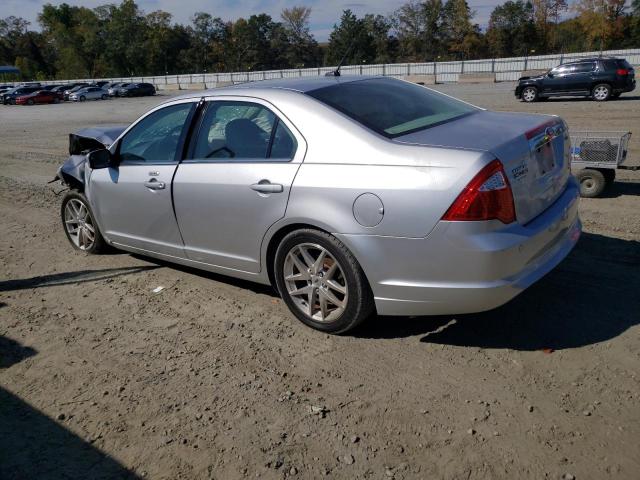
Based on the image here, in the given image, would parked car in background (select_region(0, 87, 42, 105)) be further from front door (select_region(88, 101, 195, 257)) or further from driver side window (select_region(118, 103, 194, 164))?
driver side window (select_region(118, 103, 194, 164))

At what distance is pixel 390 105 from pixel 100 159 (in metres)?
2.59

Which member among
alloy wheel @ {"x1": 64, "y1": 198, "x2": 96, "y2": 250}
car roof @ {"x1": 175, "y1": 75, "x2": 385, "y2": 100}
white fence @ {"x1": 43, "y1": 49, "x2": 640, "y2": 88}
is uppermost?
white fence @ {"x1": 43, "y1": 49, "x2": 640, "y2": 88}

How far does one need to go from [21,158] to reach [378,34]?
6973 cm

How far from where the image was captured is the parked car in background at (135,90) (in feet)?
163

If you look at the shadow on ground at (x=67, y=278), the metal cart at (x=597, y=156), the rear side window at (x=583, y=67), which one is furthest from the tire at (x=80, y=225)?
the rear side window at (x=583, y=67)

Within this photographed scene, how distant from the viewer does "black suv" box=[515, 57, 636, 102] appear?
19641mm

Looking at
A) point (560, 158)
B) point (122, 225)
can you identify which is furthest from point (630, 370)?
point (122, 225)

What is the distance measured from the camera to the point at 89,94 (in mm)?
50188

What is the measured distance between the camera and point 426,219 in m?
3.17

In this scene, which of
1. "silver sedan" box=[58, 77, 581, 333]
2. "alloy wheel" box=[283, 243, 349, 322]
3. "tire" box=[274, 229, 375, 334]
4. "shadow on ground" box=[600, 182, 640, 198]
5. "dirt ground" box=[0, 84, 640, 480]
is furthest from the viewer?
"shadow on ground" box=[600, 182, 640, 198]

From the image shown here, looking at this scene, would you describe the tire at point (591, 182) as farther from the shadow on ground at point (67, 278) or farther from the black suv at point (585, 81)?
the black suv at point (585, 81)

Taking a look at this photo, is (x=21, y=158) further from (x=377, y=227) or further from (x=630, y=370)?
(x=630, y=370)

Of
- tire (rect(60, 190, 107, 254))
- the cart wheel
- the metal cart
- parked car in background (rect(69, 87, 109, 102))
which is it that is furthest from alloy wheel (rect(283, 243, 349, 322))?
parked car in background (rect(69, 87, 109, 102))

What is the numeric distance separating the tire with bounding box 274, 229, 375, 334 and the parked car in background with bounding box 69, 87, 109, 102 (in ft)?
170
